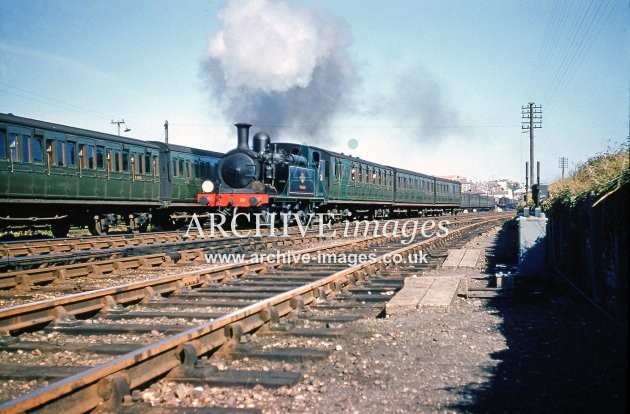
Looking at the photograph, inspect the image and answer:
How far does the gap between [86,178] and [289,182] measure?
6631 millimetres

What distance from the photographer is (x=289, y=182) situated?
65.6ft

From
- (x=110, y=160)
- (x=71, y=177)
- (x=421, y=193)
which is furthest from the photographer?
(x=421, y=193)

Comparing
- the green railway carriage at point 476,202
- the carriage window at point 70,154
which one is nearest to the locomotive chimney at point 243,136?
the carriage window at point 70,154

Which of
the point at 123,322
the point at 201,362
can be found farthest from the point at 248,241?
the point at 201,362

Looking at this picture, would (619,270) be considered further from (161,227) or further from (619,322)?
(161,227)

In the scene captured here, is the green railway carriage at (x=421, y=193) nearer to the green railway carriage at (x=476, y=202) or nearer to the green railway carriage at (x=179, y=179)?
the green railway carriage at (x=476, y=202)

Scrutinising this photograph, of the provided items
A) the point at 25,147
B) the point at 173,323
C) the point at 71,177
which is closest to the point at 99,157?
the point at 71,177

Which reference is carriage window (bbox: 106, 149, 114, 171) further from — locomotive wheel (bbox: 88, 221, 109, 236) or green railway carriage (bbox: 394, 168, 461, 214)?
green railway carriage (bbox: 394, 168, 461, 214)

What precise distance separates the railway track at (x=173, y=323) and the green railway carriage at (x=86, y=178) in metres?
8.21

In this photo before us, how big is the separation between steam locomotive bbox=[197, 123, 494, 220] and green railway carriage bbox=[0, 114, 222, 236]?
1.78 metres

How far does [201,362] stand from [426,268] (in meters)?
6.81

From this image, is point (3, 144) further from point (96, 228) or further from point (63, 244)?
point (96, 228)

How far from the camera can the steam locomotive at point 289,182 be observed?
763 inches

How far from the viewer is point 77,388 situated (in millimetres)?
3219
